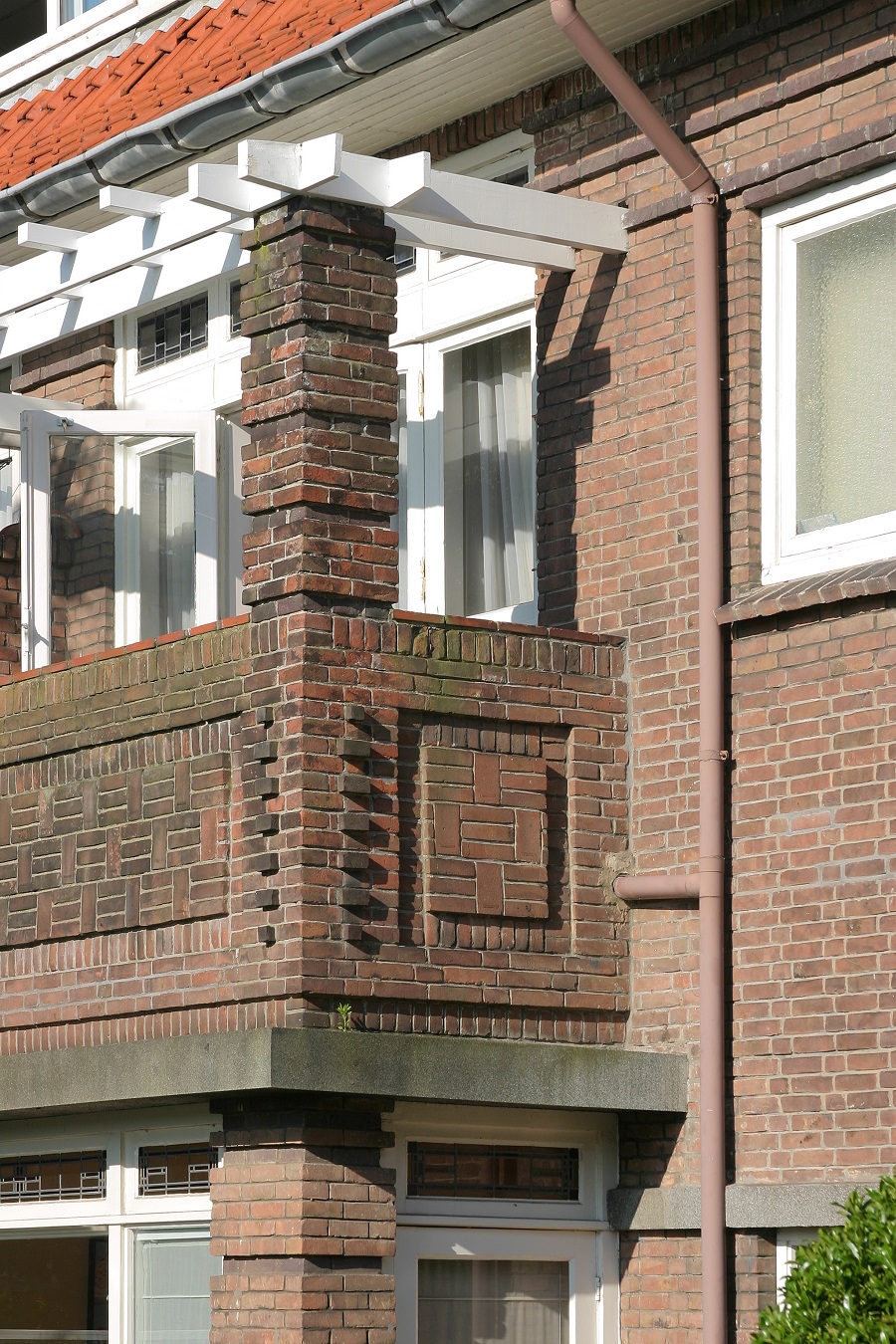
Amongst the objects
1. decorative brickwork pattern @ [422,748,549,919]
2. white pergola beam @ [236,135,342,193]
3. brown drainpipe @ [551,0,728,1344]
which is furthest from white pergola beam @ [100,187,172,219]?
decorative brickwork pattern @ [422,748,549,919]

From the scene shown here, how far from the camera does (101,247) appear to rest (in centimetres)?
A: 1062

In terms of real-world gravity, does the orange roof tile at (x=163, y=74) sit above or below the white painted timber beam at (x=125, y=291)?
above

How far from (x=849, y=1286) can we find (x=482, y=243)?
502cm

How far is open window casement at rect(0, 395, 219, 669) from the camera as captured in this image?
11.8 meters

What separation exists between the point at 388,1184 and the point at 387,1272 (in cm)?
34

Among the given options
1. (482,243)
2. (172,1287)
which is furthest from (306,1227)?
(482,243)

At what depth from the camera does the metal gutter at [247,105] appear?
968cm

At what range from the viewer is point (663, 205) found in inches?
395

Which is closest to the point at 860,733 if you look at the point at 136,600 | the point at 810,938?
the point at 810,938

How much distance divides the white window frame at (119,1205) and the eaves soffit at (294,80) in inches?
186

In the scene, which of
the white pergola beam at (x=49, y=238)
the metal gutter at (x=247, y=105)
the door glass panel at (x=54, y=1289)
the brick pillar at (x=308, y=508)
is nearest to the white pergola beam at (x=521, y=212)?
the brick pillar at (x=308, y=508)

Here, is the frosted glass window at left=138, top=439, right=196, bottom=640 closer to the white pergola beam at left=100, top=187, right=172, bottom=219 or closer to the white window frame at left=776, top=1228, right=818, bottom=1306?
the white pergola beam at left=100, top=187, right=172, bottom=219

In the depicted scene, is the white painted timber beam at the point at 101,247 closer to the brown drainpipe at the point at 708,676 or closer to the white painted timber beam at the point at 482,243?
the white painted timber beam at the point at 482,243

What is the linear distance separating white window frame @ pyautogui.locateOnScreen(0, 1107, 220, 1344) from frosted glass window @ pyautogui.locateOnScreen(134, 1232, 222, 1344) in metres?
0.04
